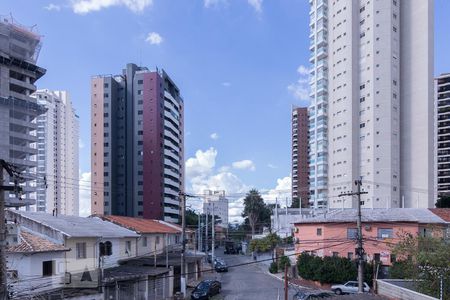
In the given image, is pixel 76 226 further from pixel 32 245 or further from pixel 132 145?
pixel 132 145

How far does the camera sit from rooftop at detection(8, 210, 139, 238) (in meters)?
25.9

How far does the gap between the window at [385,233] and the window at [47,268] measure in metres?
28.2

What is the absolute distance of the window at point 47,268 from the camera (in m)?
23.5

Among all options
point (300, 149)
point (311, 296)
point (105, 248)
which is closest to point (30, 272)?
point (105, 248)

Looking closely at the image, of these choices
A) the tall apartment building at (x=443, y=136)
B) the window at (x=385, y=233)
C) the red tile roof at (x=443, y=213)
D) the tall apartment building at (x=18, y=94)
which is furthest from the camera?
the tall apartment building at (x=443, y=136)

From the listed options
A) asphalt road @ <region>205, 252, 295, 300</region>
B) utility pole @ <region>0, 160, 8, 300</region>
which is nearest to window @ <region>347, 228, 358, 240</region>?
asphalt road @ <region>205, 252, 295, 300</region>

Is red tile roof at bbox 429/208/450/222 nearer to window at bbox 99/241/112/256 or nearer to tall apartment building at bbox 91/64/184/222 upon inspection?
window at bbox 99/241/112/256

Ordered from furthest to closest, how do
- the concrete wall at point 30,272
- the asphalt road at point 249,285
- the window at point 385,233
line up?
the window at point 385,233 < the asphalt road at point 249,285 < the concrete wall at point 30,272

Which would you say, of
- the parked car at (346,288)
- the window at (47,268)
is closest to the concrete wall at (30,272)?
the window at (47,268)

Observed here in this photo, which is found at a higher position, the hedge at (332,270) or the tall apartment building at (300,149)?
the tall apartment building at (300,149)

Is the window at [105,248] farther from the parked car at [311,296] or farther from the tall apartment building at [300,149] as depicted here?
the tall apartment building at [300,149]

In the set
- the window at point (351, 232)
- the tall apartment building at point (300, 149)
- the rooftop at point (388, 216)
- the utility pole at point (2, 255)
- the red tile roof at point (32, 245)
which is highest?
the tall apartment building at point (300, 149)

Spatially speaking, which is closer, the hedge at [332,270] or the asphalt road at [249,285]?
the asphalt road at [249,285]

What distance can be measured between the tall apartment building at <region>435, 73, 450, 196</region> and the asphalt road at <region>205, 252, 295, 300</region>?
6059 centimetres
